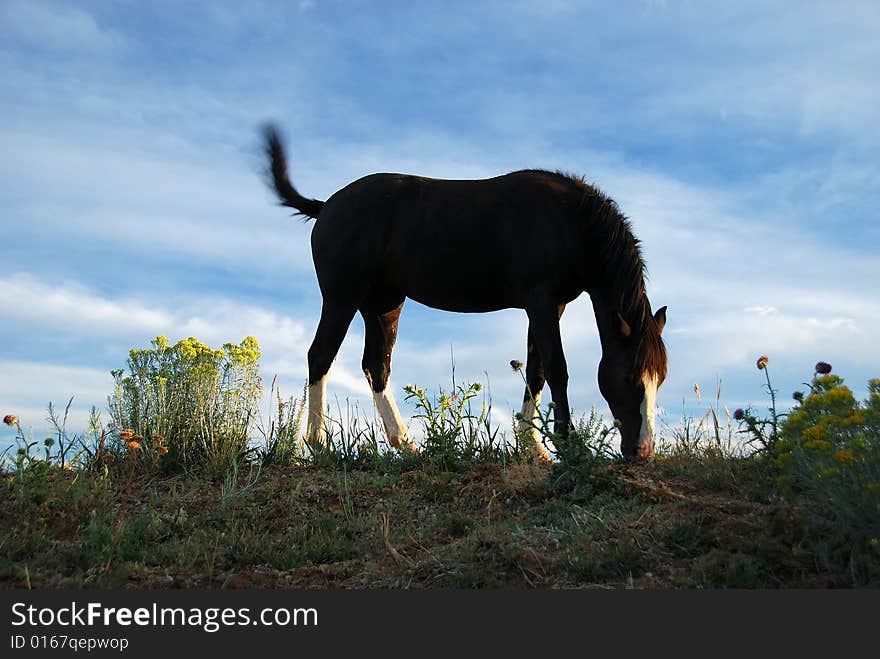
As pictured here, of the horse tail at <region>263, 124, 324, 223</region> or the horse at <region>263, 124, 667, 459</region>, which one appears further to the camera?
the horse tail at <region>263, 124, 324, 223</region>

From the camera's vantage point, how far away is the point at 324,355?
860cm

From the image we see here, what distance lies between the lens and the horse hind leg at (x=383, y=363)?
8.76 m

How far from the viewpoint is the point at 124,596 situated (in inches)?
161

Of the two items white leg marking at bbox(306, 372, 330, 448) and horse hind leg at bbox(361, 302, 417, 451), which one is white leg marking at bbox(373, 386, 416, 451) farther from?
white leg marking at bbox(306, 372, 330, 448)

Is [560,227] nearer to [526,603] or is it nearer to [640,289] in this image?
[640,289]

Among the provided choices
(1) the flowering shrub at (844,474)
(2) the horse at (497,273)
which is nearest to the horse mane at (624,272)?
(2) the horse at (497,273)

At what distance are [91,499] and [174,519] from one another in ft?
2.59

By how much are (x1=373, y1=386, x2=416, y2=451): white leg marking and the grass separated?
62 centimetres

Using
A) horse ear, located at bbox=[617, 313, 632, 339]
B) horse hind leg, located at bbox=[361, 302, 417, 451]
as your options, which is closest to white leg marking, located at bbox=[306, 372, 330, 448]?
horse hind leg, located at bbox=[361, 302, 417, 451]

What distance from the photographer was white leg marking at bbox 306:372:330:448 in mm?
8477

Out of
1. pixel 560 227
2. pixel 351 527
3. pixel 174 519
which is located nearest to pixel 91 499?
pixel 174 519

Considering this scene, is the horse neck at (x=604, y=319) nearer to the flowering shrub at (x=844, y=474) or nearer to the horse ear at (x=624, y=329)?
the horse ear at (x=624, y=329)

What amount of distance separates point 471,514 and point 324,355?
319 centimetres

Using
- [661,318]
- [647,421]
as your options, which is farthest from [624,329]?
[647,421]
